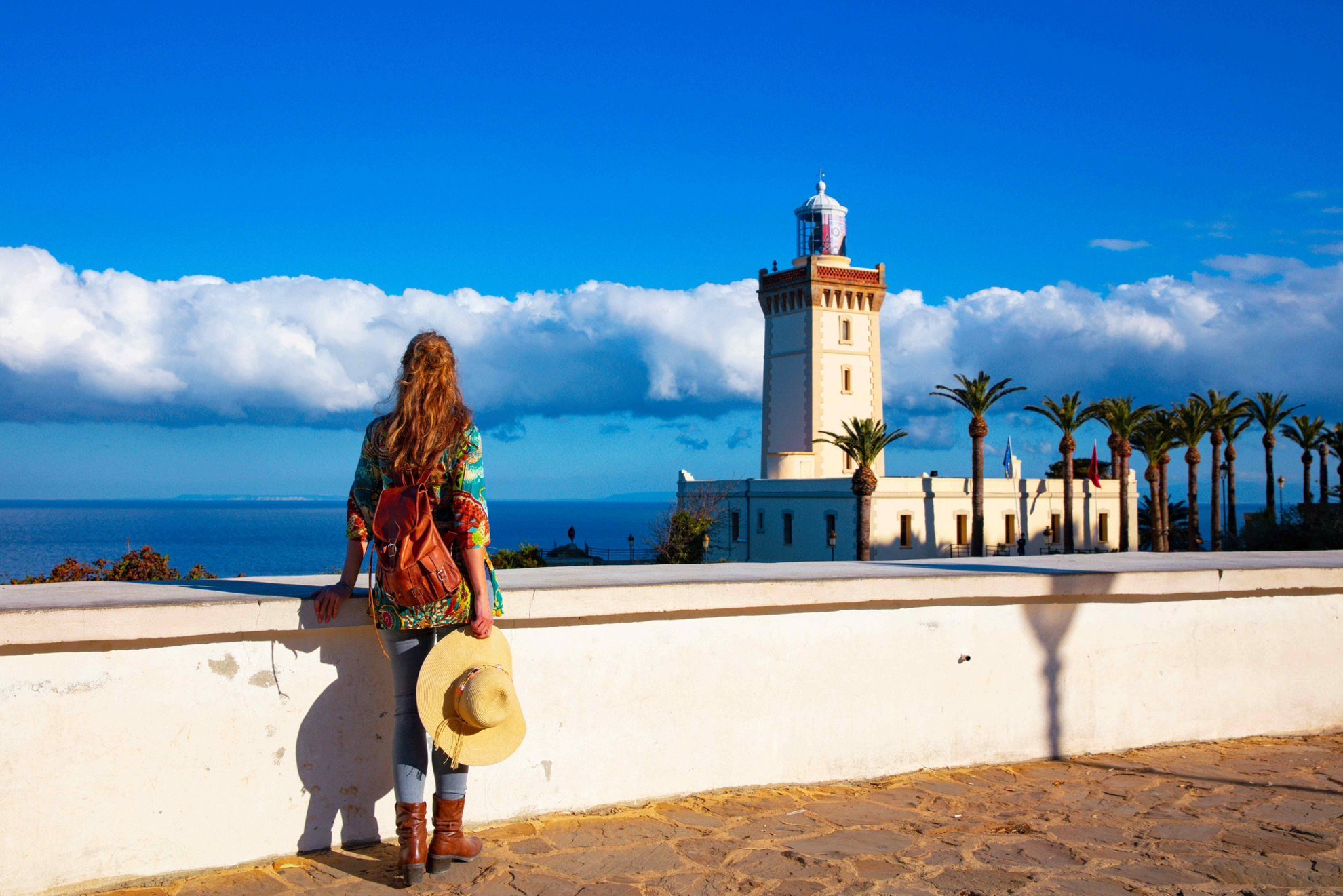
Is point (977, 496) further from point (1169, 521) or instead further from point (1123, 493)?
point (1169, 521)

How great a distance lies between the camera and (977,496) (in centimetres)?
5119

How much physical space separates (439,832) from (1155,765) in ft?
11.9

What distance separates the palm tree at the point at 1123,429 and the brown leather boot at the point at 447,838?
55.4 m

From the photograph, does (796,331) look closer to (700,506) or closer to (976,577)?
(700,506)

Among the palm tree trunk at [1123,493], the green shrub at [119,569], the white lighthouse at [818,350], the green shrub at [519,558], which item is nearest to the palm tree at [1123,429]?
the palm tree trunk at [1123,493]

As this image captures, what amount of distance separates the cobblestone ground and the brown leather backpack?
3.40 feet

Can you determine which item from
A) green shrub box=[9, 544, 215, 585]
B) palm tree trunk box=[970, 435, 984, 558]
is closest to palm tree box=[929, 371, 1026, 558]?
palm tree trunk box=[970, 435, 984, 558]

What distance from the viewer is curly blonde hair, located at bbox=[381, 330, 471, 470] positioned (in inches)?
134

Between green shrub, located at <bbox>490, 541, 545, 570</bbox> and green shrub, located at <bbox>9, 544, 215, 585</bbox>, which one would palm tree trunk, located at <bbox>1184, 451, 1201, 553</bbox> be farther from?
green shrub, located at <bbox>9, 544, 215, 585</bbox>

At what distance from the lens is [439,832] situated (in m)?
3.59

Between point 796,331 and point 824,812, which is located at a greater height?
point 796,331

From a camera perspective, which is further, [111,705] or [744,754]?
[744,754]

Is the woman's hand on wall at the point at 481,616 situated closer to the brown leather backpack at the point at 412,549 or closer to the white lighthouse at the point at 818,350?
the brown leather backpack at the point at 412,549

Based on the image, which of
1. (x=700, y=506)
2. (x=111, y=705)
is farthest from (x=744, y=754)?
(x=700, y=506)
